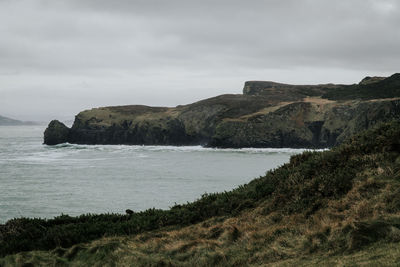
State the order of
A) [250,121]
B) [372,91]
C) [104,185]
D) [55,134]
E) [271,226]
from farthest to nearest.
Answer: [372,91]
[55,134]
[250,121]
[104,185]
[271,226]

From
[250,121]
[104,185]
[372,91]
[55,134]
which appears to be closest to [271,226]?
[104,185]

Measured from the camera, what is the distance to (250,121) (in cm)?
10888

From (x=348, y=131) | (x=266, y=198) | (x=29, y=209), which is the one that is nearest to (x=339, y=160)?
(x=266, y=198)

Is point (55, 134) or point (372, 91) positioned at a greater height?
point (372, 91)

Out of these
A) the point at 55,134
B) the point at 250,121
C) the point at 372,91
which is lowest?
the point at 55,134

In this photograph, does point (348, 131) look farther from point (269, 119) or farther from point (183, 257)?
point (183, 257)

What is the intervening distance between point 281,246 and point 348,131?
86152 millimetres

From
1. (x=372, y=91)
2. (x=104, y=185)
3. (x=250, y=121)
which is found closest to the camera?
(x=104, y=185)

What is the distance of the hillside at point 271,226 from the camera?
8.84 m

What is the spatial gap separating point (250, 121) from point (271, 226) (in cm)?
9799

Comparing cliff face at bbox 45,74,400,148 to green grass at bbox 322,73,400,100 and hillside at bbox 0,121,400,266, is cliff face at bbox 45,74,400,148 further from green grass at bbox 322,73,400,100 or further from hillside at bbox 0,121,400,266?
hillside at bbox 0,121,400,266

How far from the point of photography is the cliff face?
9762cm

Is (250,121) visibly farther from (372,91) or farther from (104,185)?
(104,185)

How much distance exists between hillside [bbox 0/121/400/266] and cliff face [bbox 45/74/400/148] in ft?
245
